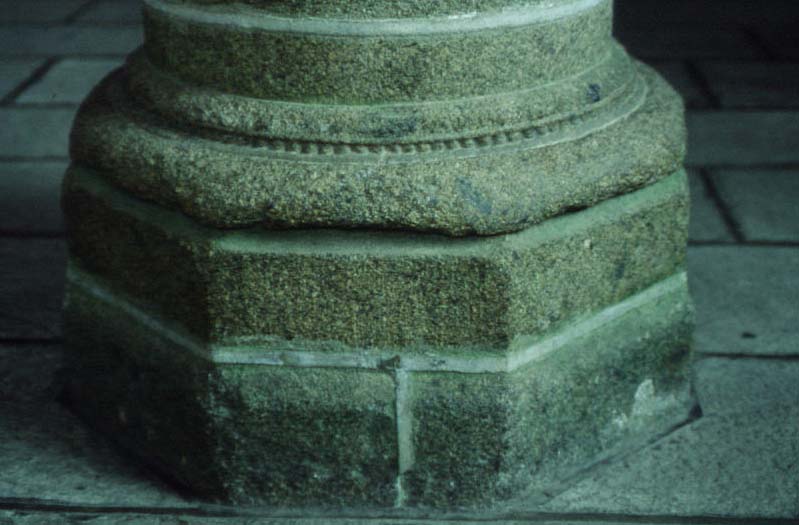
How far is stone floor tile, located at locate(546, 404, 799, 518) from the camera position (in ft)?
6.96

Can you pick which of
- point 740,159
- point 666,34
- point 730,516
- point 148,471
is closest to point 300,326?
point 148,471

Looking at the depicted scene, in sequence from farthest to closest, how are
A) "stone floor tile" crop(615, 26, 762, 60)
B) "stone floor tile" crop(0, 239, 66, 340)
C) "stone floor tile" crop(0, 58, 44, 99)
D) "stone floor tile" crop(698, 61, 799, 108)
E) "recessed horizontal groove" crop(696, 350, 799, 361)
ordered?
1. "stone floor tile" crop(615, 26, 762, 60)
2. "stone floor tile" crop(0, 58, 44, 99)
3. "stone floor tile" crop(698, 61, 799, 108)
4. "stone floor tile" crop(0, 239, 66, 340)
5. "recessed horizontal groove" crop(696, 350, 799, 361)

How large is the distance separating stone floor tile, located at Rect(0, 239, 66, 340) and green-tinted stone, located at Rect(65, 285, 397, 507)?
589 mm

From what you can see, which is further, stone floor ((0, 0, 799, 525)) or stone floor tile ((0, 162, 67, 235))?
stone floor tile ((0, 162, 67, 235))

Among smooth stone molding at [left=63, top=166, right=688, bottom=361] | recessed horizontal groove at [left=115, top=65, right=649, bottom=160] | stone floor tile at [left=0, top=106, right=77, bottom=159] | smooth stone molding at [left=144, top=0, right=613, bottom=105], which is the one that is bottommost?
stone floor tile at [left=0, top=106, right=77, bottom=159]

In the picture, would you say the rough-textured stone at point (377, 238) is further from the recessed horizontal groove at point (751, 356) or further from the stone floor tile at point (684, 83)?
the stone floor tile at point (684, 83)

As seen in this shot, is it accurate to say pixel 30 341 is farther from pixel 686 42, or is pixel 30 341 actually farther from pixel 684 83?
pixel 686 42

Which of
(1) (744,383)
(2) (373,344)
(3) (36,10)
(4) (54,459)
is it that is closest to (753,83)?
(1) (744,383)

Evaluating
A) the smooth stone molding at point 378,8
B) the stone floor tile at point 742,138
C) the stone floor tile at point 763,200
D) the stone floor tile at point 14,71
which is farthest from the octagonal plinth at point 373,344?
the stone floor tile at point 14,71

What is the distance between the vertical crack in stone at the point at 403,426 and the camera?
6.62 feet

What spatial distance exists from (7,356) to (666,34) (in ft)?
11.4

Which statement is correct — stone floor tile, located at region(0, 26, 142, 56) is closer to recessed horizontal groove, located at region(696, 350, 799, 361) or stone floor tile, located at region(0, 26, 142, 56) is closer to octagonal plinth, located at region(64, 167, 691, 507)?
octagonal plinth, located at region(64, 167, 691, 507)

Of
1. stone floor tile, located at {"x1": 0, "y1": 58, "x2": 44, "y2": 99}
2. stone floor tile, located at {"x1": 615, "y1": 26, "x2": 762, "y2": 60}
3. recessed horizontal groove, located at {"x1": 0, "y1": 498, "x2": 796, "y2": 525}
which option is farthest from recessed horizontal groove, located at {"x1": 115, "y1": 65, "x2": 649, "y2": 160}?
stone floor tile, located at {"x1": 615, "y1": 26, "x2": 762, "y2": 60}

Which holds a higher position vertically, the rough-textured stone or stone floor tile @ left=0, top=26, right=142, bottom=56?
the rough-textured stone
